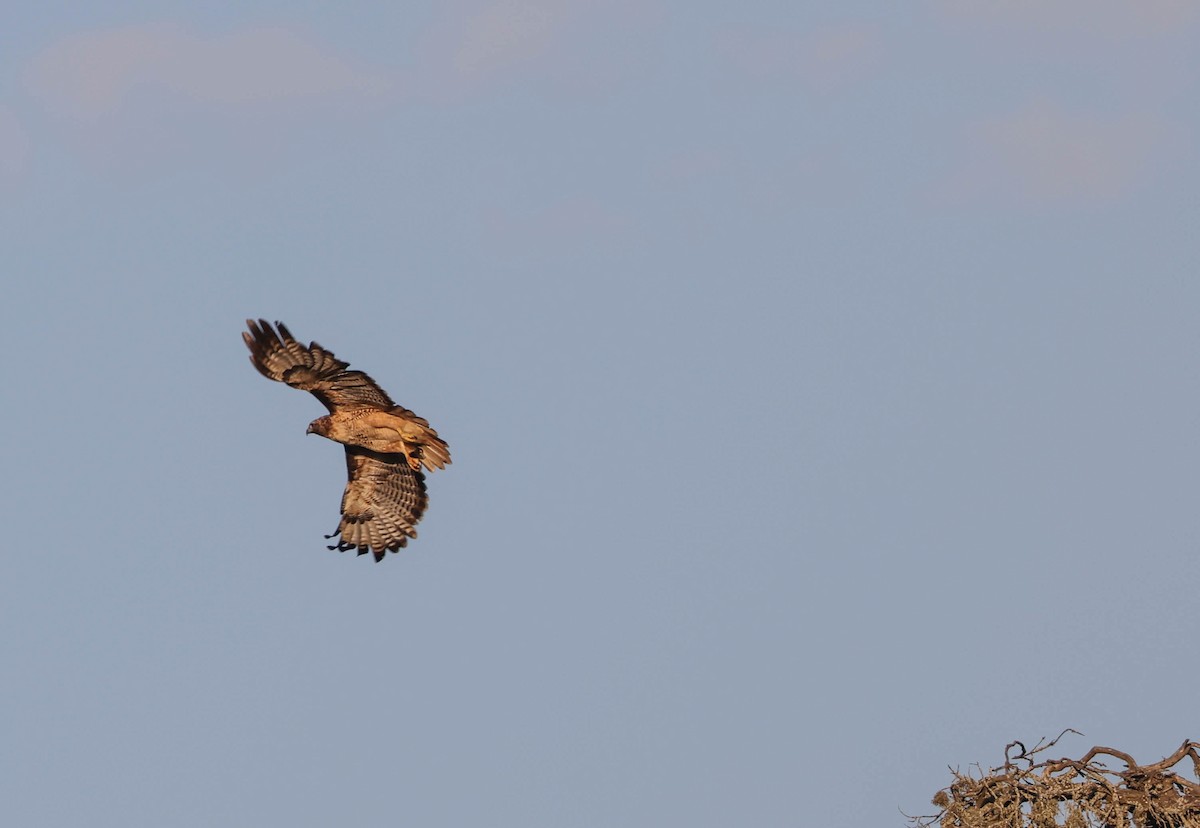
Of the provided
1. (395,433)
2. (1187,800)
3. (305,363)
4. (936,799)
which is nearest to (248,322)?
(305,363)

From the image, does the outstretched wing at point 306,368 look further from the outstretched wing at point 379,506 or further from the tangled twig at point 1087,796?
the tangled twig at point 1087,796

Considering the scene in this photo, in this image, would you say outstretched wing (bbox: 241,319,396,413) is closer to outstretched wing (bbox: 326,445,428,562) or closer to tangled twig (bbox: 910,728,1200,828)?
outstretched wing (bbox: 326,445,428,562)

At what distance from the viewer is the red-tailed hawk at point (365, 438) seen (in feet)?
65.0

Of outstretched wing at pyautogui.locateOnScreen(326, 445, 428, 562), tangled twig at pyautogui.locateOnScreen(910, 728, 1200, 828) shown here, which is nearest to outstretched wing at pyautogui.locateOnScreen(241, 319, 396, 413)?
outstretched wing at pyautogui.locateOnScreen(326, 445, 428, 562)

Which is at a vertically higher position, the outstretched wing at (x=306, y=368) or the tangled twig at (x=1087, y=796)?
the outstretched wing at (x=306, y=368)

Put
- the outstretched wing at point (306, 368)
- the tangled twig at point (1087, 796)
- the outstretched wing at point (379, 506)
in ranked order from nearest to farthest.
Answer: the tangled twig at point (1087, 796)
the outstretched wing at point (306, 368)
the outstretched wing at point (379, 506)

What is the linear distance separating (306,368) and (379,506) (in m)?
3.36

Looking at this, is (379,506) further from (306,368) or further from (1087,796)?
(1087,796)

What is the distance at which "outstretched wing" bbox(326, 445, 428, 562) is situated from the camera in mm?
22609

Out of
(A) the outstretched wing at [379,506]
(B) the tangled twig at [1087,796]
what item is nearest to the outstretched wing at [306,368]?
(A) the outstretched wing at [379,506]

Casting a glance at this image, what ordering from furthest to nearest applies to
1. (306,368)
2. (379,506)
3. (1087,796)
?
(379,506), (306,368), (1087,796)

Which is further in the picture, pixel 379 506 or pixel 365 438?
pixel 379 506

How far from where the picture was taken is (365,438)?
21047mm

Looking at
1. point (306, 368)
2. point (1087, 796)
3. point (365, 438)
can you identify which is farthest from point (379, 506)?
point (1087, 796)
